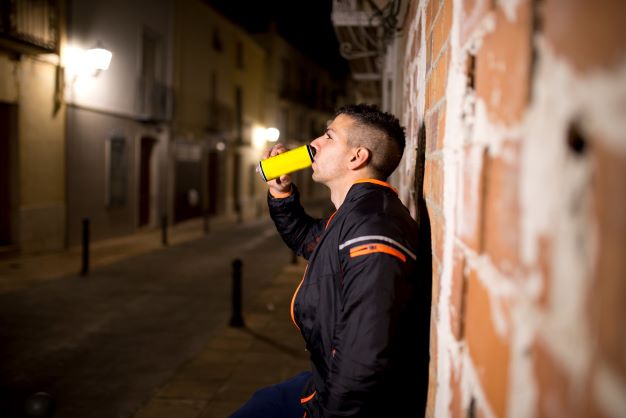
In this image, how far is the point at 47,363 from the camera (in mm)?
5043

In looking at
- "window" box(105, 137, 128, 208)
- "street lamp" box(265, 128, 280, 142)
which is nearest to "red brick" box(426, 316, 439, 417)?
"street lamp" box(265, 128, 280, 142)

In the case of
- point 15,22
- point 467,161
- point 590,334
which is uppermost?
point 15,22

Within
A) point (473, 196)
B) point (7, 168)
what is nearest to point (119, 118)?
point (7, 168)

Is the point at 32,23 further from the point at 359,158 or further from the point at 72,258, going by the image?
the point at 359,158

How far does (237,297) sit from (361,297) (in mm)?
4937

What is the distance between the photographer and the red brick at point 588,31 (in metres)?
0.47

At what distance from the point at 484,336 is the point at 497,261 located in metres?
0.16

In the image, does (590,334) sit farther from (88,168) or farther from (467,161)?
(88,168)

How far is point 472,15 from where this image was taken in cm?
102

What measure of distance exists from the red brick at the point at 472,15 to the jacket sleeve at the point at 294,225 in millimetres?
1723

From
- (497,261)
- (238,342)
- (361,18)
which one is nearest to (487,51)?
(497,261)

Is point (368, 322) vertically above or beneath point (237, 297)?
above

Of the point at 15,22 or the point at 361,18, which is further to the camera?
the point at 15,22

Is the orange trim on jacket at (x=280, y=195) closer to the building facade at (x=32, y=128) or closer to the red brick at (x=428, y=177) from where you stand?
the red brick at (x=428, y=177)
